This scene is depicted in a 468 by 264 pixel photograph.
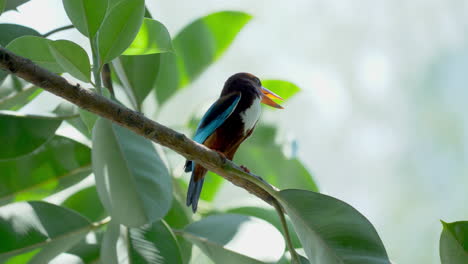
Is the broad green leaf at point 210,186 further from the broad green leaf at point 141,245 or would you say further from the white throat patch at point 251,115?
the broad green leaf at point 141,245

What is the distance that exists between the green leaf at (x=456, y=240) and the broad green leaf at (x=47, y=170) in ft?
2.54

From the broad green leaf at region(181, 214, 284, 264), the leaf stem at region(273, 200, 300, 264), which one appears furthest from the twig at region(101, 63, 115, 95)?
the leaf stem at region(273, 200, 300, 264)

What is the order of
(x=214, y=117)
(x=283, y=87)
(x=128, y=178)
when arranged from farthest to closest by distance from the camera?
(x=283, y=87), (x=214, y=117), (x=128, y=178)

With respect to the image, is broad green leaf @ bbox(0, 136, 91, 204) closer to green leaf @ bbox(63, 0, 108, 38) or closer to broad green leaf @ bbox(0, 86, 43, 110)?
broad green leaf @ bbox(0, 86, 43, 110)

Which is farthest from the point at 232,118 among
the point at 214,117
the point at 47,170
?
the point at 47,170

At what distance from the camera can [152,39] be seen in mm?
1033

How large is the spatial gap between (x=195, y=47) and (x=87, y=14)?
0.51 m

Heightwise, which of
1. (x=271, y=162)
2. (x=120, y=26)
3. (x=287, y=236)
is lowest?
(x=271, y=162)

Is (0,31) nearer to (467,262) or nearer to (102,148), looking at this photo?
(102,148)

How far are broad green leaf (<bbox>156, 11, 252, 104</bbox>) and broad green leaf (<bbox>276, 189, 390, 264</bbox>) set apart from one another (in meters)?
0.60

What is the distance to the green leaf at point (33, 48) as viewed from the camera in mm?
903

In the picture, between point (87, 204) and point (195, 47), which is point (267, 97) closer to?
point (195, 47)

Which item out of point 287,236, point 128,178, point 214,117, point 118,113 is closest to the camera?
point 118,113

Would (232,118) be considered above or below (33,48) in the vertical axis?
below
